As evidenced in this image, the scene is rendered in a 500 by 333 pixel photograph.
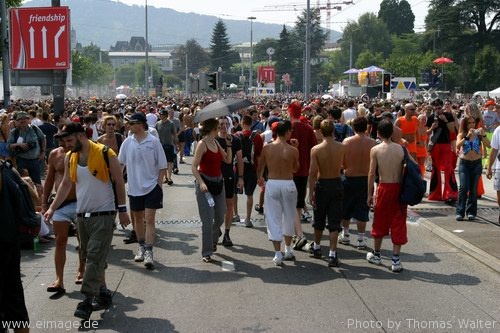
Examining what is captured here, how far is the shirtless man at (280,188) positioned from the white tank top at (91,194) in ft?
8.20

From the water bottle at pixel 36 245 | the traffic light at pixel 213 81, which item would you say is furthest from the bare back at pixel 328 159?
the traffic light at pixel 213 81

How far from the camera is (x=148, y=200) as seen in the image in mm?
8398

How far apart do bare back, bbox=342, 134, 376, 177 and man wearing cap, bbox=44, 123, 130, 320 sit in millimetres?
3613

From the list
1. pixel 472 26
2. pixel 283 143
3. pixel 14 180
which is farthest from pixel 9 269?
pixel 472 26

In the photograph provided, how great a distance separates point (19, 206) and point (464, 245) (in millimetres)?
6107

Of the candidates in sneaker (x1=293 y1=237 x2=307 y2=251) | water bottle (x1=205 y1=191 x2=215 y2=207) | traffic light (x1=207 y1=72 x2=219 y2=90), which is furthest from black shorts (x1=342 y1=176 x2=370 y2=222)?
traffic light (x1=207 y1=72 x2=219 y2=90)

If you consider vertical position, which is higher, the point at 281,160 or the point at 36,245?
the point at 281,160

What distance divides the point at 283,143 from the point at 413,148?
5.57 metres

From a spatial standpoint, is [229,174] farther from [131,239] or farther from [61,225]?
[61,225]

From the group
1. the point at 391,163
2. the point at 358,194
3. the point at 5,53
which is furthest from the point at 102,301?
the point at 5,53

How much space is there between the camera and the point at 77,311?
20.2 feet

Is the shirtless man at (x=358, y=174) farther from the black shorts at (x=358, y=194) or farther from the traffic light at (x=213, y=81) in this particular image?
the traffic light at (x=213, y=81)

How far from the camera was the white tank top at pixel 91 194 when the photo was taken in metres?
6.50

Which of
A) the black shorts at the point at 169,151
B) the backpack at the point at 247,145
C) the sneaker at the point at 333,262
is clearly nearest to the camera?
the sneaker at the point at 333,262
